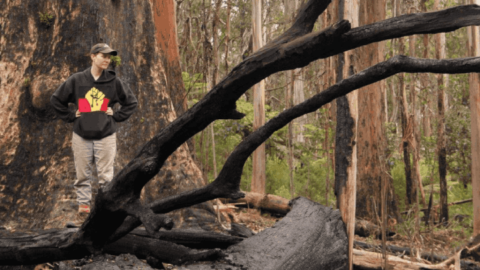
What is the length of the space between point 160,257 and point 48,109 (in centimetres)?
332

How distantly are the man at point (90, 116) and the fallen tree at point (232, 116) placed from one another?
1.68m

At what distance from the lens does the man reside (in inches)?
202

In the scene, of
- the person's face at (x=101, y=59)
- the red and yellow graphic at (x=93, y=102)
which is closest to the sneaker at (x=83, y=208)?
the red and yellow graphic at (x=93, y=102)

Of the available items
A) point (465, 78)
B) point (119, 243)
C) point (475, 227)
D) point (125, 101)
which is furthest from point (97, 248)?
point (465, 78)

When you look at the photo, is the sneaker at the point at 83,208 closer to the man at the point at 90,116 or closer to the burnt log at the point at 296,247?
the man at the point at 90,116

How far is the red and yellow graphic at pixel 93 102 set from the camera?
16.9 ft

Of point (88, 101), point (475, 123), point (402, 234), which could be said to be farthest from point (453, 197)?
point (88, 101)

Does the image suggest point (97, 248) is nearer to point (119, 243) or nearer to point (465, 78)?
point (119, 243)

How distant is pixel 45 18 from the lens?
6.22 meters

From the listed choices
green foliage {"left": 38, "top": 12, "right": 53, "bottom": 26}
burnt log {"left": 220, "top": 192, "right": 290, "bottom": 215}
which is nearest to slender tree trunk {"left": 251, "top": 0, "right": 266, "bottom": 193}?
burnt log {"left": 220, "top": 192, "right": 290, "bottom": 215}

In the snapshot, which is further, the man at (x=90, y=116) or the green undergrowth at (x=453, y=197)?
the green undergrowth at (x=453, y=197)

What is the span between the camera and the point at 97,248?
129 inches

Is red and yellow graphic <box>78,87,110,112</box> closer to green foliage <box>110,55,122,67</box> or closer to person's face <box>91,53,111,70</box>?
person's face <box>91,53,111,70</box>

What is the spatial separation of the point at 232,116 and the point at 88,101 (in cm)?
300
